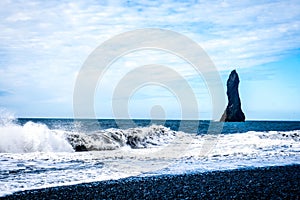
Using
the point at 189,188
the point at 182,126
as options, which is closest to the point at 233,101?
the point at 182,126

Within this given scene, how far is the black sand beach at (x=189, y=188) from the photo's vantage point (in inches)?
325

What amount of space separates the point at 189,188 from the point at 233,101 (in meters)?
103

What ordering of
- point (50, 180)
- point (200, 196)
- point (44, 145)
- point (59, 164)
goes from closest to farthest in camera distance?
point (200, 196) → point (50, 180) → point (59, 164) → point (44, 145)

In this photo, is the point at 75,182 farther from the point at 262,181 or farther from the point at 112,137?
the point at 112,137

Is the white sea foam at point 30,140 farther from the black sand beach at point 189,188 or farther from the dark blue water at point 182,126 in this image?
the dark blue water at point 182,126

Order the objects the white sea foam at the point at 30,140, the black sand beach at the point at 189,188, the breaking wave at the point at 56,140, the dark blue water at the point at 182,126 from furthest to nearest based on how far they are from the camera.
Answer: the dark blue water at the point at 182,126 → the breaking wave at the point at 56,140 → the white sea foam at the point at 30,140 → the black sand beach at the point at 189,188

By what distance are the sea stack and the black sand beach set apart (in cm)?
9976

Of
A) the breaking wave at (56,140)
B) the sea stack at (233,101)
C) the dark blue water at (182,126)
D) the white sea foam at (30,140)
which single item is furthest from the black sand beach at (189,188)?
the sea stack at (233,101)

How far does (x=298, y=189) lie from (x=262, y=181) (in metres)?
1.37

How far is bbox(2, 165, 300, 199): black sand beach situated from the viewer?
27.1ft

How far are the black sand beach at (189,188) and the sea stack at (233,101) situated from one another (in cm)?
9976

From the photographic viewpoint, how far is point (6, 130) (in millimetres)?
20344

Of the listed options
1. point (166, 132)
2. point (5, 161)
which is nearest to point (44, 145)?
point (5, 161)

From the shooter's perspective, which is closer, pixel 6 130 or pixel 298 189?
pixel 298 189
